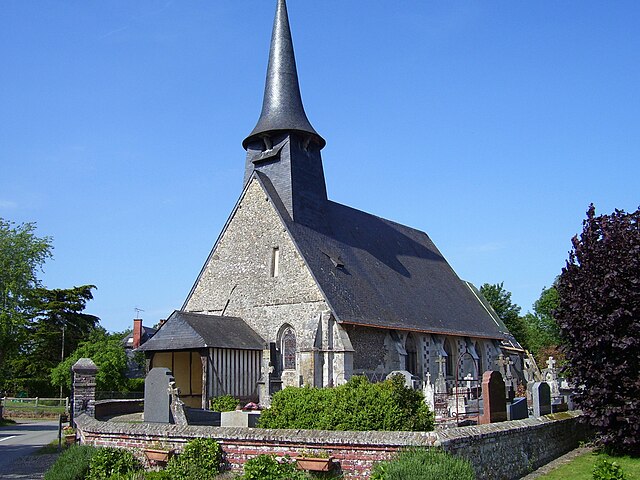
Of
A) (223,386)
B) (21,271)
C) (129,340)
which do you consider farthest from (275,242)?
(129,340)

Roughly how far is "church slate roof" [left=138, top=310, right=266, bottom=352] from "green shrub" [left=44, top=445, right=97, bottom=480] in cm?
830

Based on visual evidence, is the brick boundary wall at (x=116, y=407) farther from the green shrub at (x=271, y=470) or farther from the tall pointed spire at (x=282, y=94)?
the tall pointed spire at (x=282, y=94)

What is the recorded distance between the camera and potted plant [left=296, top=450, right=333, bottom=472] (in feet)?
32.0

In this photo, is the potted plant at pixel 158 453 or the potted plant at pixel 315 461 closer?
the potted plant at pixel 315 461

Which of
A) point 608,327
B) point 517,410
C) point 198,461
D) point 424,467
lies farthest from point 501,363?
point 424,467

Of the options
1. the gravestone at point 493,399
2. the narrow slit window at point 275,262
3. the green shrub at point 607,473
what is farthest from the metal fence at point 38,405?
the green shrub at point 607,473

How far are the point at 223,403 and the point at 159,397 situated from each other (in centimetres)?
513

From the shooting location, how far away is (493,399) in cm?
1370

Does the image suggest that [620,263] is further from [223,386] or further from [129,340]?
[129,340]

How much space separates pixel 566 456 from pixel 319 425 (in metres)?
6.54

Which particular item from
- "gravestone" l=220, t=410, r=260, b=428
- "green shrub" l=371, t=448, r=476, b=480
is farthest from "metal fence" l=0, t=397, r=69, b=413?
"green shrub" l=371, t=448, r=476, b=480

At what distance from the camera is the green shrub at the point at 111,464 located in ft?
37.4

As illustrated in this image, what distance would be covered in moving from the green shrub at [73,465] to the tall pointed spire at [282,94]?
15.8 meters

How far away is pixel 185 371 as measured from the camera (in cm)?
2353
